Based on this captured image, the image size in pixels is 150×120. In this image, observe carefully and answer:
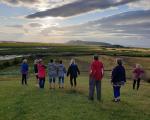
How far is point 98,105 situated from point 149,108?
Answer: 340 cm

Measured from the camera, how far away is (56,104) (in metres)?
23.5

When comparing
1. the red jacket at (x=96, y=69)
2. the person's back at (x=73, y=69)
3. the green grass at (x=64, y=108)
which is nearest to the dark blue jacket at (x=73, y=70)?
the person's back at (x=73, y=69)

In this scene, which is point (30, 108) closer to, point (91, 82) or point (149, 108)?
point (91, 82)

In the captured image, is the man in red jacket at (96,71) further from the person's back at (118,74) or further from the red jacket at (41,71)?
the red jacket at (41,71)

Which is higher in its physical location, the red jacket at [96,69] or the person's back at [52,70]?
the red jacket at [96,69]

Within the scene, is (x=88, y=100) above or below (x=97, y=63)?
below

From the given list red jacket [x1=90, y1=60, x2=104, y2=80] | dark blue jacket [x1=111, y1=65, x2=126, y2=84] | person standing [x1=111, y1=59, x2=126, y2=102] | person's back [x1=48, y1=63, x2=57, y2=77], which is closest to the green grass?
person standing [x1=111, y1=59, x2=126, y2=102]

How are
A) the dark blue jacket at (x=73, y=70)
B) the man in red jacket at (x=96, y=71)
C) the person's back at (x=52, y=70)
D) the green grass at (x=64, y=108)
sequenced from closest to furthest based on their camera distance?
1. the green grass at (x=64, y=108)
2. the man in red jacket at (x=96, y=71)
3. the person's back at (x=52, y=70)
4. the dark blue jacket at (x=73, y=70)

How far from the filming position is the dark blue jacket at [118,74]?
26.5 m

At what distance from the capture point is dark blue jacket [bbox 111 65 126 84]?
86.9ft

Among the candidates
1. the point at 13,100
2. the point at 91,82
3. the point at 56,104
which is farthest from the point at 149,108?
the point at 13,100

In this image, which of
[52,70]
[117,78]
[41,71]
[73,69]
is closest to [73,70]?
[73,69]

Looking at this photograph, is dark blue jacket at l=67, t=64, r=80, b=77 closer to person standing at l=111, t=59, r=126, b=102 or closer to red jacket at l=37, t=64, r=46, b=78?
red jacket at l=37, t=64, r=46, b=78

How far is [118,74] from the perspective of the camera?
87.2ft
